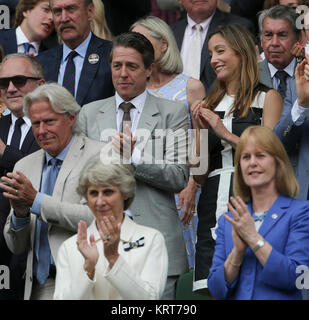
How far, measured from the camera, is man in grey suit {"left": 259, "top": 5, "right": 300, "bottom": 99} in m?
7.62

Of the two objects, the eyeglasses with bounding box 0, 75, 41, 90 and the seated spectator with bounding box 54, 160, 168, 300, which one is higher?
the eyeglasses with bounding box 0, 75, 41, 90

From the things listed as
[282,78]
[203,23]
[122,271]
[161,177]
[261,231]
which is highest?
[203,23]

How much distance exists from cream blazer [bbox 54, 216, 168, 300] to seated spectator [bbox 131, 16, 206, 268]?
70.0 inches

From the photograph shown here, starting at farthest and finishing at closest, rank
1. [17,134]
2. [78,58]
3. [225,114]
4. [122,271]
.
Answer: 1. [78,58]
2. [17,134]
3. [225,114]
4. [122,271]

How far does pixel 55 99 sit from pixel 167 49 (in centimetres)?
147

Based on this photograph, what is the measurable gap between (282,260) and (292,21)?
3033 mm

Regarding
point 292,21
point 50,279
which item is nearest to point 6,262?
point 50,279

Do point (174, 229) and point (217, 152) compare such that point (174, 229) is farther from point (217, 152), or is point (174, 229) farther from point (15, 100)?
point (15, 100)

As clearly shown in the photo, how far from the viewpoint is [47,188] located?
20.2 ft

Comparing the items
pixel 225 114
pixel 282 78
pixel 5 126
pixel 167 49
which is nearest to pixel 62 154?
pixel 5 126

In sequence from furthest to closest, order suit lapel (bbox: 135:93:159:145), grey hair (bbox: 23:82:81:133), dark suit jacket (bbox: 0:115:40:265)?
1. dark suit jacket (bbox: 0:115:40:265)
2. suit lapel (bbox: 135:93:159:145)
3. grey hair (bbox: 23:82:81:133)

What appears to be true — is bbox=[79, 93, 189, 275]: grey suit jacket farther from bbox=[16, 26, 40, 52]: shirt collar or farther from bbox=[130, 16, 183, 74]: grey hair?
bbox=[16, 26, 40, 52]: shirt collar

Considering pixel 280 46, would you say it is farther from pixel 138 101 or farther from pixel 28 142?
pixel 28 142

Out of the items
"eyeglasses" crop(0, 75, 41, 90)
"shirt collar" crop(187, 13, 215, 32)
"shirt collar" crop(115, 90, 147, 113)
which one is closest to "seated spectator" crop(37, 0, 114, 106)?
"eyeglasses" crop(0, 75, 41, 90)
